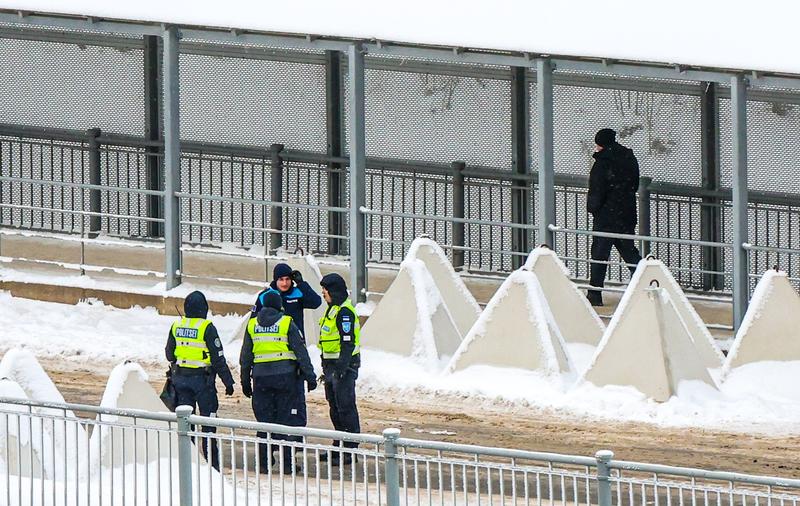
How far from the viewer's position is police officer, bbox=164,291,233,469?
60.1 feet

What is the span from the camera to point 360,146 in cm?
2309

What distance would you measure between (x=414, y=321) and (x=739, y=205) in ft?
9.61

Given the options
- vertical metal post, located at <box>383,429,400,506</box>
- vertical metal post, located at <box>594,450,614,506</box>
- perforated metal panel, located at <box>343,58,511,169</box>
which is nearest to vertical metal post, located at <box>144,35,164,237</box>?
perforated metal panel, located at <box>343,58,511,169</box>

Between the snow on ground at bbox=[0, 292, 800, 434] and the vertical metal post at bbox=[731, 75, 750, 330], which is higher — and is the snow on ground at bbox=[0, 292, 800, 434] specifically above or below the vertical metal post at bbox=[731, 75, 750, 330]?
below

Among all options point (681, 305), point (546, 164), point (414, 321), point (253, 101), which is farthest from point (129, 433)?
point (253, 101)

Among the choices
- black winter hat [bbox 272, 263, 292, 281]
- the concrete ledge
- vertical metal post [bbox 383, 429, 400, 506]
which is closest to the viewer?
vertical metal post [bbox 383, 429, 400, 506]

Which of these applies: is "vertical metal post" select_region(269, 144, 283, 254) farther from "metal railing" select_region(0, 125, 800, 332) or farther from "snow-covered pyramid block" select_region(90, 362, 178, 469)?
"snow-covered pyramid block" select_region(90, 362, 178, 469)

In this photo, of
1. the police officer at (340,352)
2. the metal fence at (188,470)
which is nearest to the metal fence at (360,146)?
the police officer at (340,352)

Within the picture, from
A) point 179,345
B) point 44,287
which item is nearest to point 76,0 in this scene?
→ point 44,287

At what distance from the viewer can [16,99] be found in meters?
27.0

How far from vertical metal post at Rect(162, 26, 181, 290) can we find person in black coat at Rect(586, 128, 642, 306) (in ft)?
12.8

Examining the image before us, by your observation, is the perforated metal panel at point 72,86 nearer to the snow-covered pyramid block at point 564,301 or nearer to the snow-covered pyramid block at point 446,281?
the snow-covered pyramid block at point 446,281

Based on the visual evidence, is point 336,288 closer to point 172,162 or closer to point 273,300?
point 273,300

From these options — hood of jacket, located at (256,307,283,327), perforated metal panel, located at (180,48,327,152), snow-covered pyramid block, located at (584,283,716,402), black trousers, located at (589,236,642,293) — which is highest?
perforated metal panel, located at (180,48,327,152)
